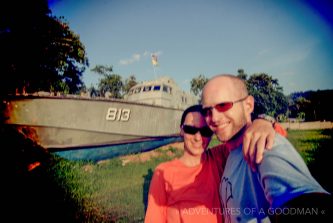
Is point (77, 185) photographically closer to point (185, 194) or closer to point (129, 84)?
point (185, 194)

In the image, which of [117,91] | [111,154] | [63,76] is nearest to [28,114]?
[111,154]

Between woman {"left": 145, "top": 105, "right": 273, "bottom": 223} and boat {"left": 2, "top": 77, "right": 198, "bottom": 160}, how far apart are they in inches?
304

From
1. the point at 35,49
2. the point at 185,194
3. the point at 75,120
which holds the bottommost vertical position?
the point at 185,194

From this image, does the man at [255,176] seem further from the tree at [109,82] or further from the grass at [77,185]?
the tree at [109,82]

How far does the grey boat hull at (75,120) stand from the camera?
8.68 meters

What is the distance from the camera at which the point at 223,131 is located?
193cm

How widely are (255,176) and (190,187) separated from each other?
98 cm

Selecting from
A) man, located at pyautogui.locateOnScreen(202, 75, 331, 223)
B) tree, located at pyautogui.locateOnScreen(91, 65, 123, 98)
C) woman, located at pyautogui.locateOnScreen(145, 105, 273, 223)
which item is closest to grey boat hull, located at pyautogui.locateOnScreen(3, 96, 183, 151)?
woman, located at pyautogui.locateOnScreen(145, 105, 273, 223)

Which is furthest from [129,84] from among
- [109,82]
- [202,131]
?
[202,131]

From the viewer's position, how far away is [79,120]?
30.1 ft

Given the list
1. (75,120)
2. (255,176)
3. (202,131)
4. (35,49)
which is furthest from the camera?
(35,49)

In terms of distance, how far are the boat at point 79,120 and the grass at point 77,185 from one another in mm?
863

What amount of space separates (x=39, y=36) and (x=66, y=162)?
8657 millimetres

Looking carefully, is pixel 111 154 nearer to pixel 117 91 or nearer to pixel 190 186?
pixel 190 186
